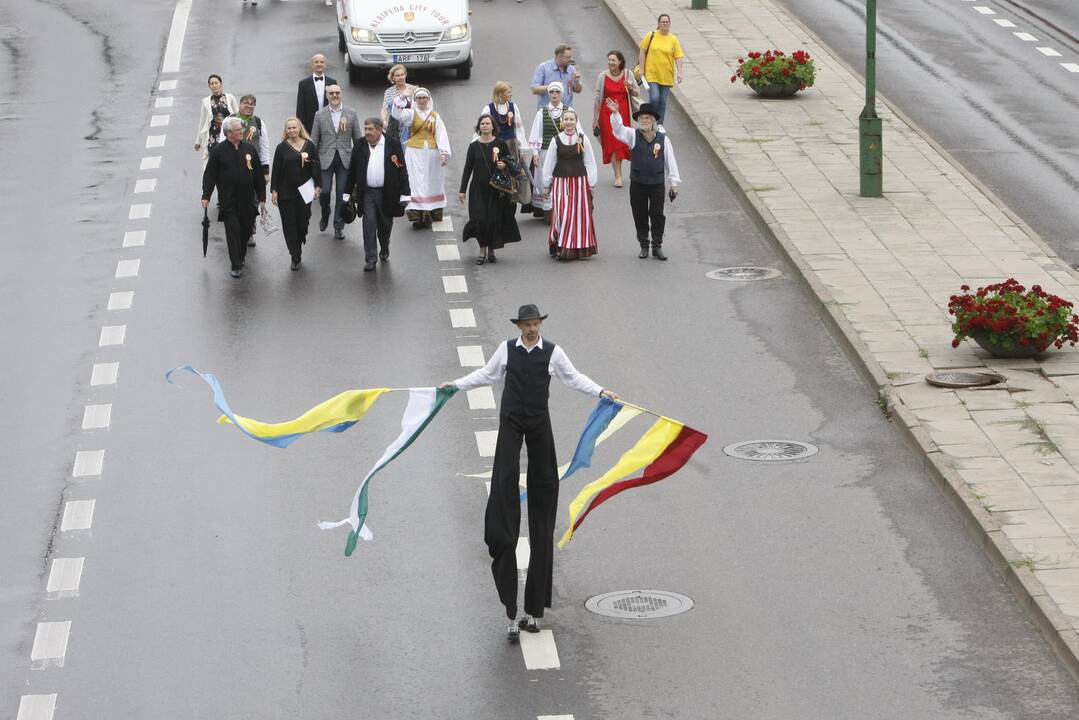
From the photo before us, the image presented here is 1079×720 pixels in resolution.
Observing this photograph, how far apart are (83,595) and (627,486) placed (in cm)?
382

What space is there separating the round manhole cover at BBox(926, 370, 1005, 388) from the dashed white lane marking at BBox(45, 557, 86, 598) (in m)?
7.60

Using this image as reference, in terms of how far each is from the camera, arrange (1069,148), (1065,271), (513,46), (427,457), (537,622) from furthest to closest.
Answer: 1. (513,46)
2. (1069,148)
3. (1065,271)
4. (427,457)
5. (537,622)

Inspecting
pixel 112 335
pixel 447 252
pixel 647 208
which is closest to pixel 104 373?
pixel 112 335

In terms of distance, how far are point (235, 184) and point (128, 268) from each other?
5.31ft

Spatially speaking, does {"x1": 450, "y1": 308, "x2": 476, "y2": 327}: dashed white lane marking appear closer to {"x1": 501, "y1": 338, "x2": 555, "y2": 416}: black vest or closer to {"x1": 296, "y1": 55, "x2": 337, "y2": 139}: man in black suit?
{"x1": 296, "y1": 55, "x2": 337, "y2": 139}: man in black suit

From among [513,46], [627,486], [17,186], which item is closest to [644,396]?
[627,486]

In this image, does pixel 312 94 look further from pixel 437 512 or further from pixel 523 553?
pixel 523 553

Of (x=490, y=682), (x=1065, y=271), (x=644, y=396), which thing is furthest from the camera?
(x=1065, y=271)

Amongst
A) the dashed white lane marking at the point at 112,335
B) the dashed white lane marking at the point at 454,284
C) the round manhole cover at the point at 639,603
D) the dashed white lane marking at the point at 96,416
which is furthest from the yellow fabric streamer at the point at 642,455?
the dashed white lane marking at the point at 454,284

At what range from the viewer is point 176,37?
3512 centimetres

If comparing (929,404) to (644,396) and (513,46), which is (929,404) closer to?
(644,396)

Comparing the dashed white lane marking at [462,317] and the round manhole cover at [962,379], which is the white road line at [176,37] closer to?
the dashed white lane marking at [462,317]

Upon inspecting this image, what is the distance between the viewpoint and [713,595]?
13.1m

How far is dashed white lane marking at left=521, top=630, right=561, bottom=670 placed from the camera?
1209 cm
